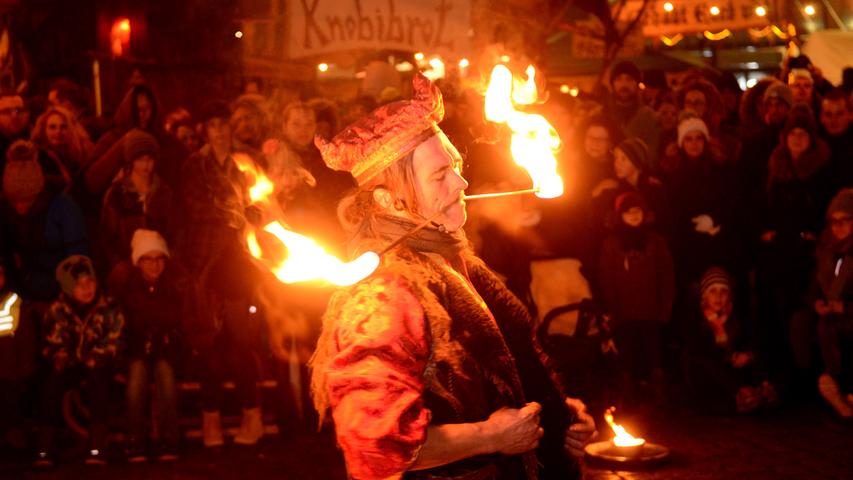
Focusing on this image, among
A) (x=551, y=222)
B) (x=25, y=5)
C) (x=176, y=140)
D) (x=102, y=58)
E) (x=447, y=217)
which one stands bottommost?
(x=447, y=217)

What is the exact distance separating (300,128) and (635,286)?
104 inches

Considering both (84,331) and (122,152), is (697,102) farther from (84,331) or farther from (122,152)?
(84,331)

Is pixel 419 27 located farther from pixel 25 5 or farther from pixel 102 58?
pixel 25 5

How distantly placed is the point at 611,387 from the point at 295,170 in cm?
271

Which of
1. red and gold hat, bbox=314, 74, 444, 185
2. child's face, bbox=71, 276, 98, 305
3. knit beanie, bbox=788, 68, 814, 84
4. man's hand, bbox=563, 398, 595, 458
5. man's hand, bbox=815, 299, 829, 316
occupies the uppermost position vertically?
knit beanie, bbox=788, 68, 814, 84

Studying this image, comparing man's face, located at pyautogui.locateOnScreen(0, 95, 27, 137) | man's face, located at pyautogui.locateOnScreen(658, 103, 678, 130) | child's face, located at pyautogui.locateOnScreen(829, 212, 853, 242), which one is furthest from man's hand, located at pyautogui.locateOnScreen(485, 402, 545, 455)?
man's face, located at pyautogui.locateOnScreen(658, 103, 678, 130)

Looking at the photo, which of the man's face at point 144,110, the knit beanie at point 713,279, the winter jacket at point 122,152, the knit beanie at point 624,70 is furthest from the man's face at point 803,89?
the man's face at point 144,110

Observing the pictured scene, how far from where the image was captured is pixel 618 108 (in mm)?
10195

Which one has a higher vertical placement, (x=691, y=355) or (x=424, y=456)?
(x=691, y=355)

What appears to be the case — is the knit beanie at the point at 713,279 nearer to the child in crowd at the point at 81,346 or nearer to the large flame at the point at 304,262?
the child in crowd at the point at 81,346

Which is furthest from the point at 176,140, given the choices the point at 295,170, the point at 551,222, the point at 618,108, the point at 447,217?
the point at 447,217

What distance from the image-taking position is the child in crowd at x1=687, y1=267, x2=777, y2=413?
28.8 feet

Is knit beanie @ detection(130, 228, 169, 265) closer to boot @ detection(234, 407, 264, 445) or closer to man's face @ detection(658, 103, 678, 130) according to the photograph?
boot @ detection(234, 407, 264, 445)

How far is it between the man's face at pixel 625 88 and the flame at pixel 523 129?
622 centimetres
